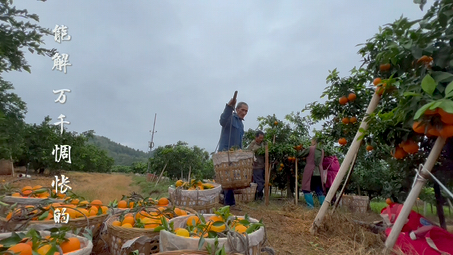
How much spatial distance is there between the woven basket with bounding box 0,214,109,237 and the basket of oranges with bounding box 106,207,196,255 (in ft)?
0.53

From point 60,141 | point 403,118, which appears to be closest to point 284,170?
point 403,118

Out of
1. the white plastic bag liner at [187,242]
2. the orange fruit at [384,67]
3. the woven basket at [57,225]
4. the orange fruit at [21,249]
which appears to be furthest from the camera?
the orange fruit at [384,67]

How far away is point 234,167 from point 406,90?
5.92 feet

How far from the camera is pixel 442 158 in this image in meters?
2.32

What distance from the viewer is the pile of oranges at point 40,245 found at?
3.40 feet

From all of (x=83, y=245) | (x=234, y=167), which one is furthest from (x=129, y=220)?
(x=234, y=167)

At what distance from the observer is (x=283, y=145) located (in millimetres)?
6398

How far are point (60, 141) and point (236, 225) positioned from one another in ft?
44.7

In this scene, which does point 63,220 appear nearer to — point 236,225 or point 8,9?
point 236,225

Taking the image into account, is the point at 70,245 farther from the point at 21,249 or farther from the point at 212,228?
the point at 212,228

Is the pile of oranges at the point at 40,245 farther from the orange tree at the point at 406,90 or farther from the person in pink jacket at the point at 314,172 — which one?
the person in pink jacket at the point at 314,172

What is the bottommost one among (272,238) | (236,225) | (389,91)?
(272,238)

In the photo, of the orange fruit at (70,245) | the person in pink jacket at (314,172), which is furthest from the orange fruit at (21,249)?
the person in pink jacket at (314,172)

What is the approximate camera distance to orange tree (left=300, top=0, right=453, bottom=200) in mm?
1585
